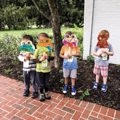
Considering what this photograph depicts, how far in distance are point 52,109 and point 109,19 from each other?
3492 mm

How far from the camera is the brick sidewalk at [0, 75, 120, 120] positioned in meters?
3.35

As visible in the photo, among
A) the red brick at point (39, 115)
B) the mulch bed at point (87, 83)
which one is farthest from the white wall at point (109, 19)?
the red brick at point (39, 115)

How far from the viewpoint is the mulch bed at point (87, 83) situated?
12.8 ft

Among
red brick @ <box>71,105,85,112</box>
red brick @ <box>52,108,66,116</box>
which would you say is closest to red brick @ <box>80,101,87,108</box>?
red brick @ <box>71,105,85,112</box>

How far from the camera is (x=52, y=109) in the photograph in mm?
3592

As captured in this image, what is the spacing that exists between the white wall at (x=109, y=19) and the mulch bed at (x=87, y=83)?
79cm

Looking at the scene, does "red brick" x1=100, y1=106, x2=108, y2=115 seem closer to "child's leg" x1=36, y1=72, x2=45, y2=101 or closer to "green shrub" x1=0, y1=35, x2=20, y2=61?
"child's leg" x1=36, y1=72, x2=45, y2=101

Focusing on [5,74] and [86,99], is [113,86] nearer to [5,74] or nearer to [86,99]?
[86,99]

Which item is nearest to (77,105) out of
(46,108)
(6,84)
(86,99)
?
(86,99)

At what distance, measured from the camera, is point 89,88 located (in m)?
4.36

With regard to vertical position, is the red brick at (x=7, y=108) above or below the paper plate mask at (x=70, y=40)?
below

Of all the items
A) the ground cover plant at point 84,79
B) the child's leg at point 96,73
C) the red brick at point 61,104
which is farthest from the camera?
the child's leg at point 96,73

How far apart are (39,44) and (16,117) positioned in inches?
56.7

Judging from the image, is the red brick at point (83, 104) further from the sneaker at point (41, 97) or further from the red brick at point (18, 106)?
the red brick at point (18, 106)
